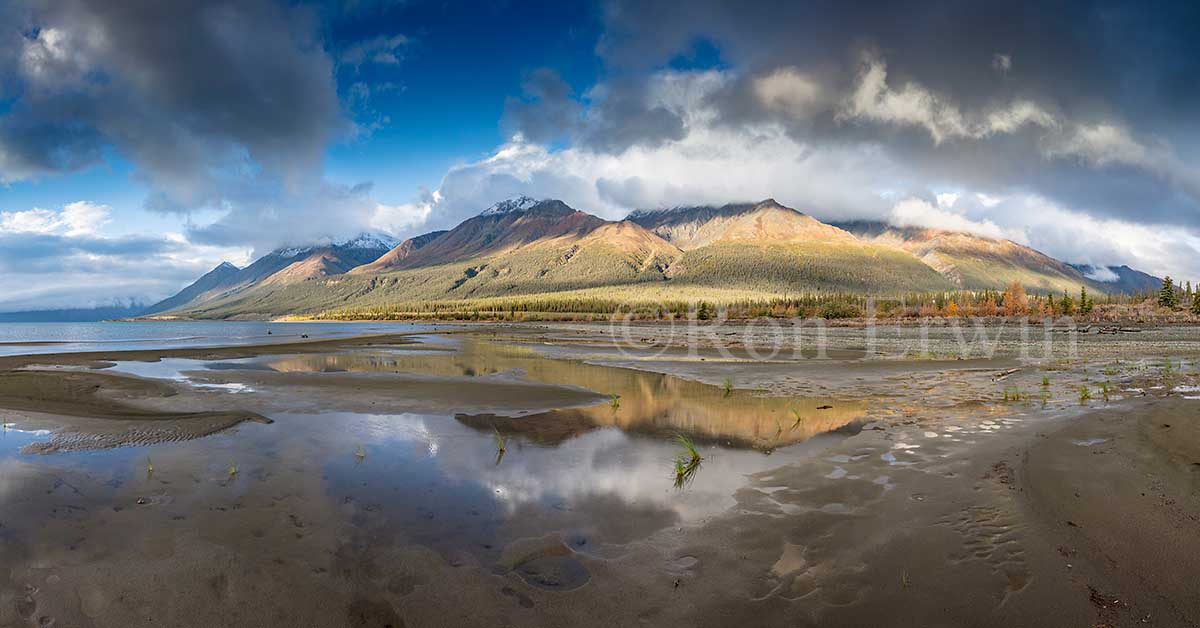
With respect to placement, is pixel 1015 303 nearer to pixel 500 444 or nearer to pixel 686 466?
pixel 686 466

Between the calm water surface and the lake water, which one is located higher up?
the lake water

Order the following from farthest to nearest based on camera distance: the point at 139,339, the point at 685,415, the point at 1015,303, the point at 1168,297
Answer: the point at 1015,303, the point at 1168,297, the point at 139,339, the point at 685,415

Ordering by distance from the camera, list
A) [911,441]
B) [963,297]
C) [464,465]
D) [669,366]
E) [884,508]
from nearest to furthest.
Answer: [884,508] → [464,465] → [911,441] → [669,366] → [963,297]

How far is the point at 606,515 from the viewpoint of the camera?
8.27 meters

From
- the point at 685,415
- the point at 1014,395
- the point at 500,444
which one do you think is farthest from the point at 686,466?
the point at 1014,395

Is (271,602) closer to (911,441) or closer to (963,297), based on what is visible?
(911,441)

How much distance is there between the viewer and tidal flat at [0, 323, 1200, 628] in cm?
554

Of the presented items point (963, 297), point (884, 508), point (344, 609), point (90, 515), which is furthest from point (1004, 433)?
point (963, 297)

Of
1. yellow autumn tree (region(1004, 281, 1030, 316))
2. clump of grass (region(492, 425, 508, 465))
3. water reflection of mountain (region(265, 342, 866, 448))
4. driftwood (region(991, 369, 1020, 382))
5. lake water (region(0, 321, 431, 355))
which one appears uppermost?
yellow autumn tree (region(1004, 281, 1030, 316))

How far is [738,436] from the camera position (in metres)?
13.5

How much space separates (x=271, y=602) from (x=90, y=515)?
4.97m

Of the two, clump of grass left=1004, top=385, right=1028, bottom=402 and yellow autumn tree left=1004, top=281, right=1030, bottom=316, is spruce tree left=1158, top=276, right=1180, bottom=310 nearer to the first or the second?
yellow autumn tree left=1004, top=281, right=1030, bottom=316

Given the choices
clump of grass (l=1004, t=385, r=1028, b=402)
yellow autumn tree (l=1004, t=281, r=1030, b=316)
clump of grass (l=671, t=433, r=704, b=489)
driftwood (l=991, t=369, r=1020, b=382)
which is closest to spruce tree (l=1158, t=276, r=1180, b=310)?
yellow autumn tree (l=1004, t=281, r=1030, b=316)

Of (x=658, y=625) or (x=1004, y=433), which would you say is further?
(x=1004, y=433)
